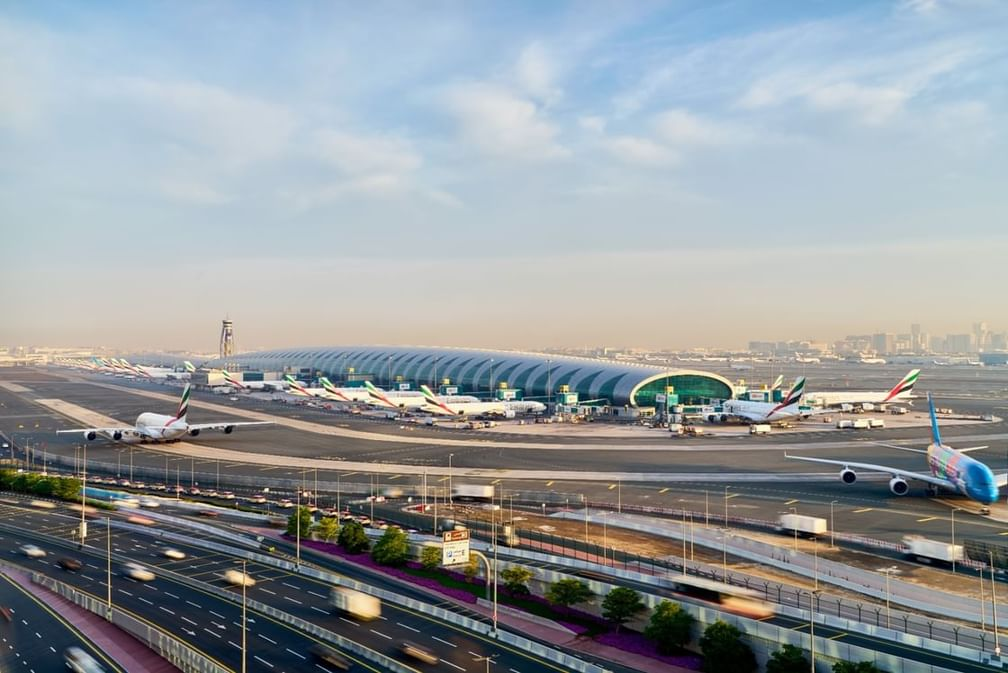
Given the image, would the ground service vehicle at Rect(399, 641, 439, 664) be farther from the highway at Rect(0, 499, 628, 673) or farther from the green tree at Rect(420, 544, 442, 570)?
the green tree at Rect(420, 544, 442, 570)

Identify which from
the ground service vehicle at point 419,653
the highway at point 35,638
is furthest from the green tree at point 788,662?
the highway at point 35,638

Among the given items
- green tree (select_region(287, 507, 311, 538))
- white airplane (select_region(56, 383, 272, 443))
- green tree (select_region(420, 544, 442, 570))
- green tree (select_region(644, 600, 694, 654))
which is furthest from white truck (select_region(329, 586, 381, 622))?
white airplane (select_region(56, 383, 272, 443))

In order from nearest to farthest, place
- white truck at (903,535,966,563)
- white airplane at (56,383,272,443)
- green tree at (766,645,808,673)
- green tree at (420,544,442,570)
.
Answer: green tree at (766,645,808,673) → white truck at (903,535,966,563) → green tree at (420,544,442,570) → white airplane at (56,383,272,443)

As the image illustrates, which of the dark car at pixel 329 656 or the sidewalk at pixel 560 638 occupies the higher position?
the dark car at pixel 329 656

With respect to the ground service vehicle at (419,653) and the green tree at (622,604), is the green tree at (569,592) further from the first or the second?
the ground service vehicle at (419,653)

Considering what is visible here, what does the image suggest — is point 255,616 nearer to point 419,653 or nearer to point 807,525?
point 419,653

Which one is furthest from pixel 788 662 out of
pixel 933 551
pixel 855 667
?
pixel 933 551
